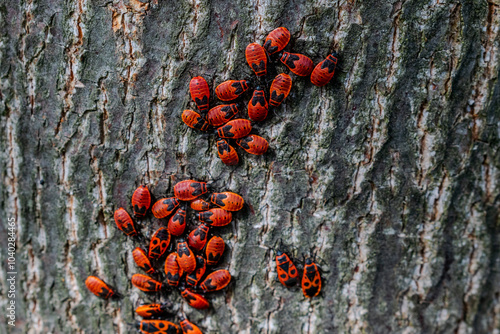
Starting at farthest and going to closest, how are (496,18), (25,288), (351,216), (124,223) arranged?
(25,288), (124,223), (351,216), (496,18)

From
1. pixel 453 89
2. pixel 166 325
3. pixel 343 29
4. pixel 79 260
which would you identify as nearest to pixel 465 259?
pixel 453 89

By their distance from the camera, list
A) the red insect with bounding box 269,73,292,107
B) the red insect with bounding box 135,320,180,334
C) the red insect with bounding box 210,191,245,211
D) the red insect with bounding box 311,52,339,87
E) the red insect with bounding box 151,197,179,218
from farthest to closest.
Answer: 1. the red insect with bounding box 135,320,180,334
2. the red insect with bounding box 151,197,179,218
3. the red insect with bounding box 210,191,245,211
4. the red insect with bounding box 269,73,292,107
5. the red insect with bounding box 311,52,339,87

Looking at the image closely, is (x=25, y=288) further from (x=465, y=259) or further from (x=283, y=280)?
(x=465, y=259)

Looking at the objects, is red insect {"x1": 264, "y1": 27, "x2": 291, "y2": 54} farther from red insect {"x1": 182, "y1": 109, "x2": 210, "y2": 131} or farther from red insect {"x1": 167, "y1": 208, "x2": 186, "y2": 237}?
red insect {"x1": 167, "y1": 208, "x2": 186, "y2": 237}

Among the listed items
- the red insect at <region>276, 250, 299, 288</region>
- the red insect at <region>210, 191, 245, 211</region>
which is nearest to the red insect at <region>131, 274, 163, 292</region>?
the red insect at <region>210, 191, 245, 211</region>

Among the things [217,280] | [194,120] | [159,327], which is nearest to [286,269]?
[217,280]

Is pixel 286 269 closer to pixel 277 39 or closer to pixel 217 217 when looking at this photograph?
pixel 217 217

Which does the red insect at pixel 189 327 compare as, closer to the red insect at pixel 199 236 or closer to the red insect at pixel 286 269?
the red insect at pixel 199 236
